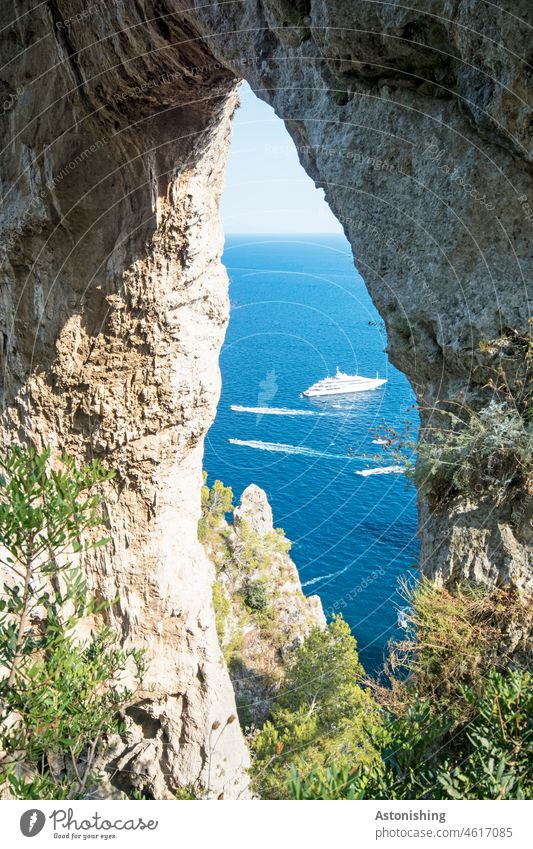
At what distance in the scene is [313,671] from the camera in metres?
16.0

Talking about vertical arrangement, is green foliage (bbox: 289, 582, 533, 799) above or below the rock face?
below

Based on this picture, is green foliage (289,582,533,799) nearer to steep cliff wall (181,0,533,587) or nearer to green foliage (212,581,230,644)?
steep cliff wall (181,0,533,587)

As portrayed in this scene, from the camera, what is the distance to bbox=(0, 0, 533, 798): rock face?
140 inches

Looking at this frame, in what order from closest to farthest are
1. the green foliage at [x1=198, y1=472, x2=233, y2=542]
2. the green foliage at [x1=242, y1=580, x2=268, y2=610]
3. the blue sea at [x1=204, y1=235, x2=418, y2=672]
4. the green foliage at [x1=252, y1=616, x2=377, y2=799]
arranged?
the green foliage at [x1=252, y1=616, x2=377, y2=799] → the green foliage at [x1=242, y1=580, x2=268, y2=610] → the green foliage at [x1=198, y1=472, x2=233, y2=542] → the blue sea at [x1=204, y1=235, x2=418, y2=672]

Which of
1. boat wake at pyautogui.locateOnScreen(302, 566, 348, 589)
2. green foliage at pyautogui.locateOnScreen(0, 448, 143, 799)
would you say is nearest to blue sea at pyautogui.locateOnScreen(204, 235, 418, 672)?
boat wake at pyautogui.locateOnScreen(302, 566, 348, 589)

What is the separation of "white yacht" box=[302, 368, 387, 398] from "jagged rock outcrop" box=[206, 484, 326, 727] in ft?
52.4

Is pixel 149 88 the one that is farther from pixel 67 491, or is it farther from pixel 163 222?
pixel 67 491

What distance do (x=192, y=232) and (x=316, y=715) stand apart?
11.1 m

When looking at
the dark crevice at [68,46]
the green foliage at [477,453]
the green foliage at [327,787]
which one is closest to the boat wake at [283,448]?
the dark crevice at [68,46]

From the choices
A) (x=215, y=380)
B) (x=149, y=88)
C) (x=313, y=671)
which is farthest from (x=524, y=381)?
(x=313, y=671)

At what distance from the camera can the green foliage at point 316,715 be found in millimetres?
12938

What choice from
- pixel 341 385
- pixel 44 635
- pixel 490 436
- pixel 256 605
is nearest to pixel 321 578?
pixel 256 605

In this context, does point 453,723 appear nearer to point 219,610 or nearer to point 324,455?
point 219,610

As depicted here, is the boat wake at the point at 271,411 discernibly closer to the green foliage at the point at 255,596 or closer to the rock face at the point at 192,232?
the green foliage at the point at 255,596
